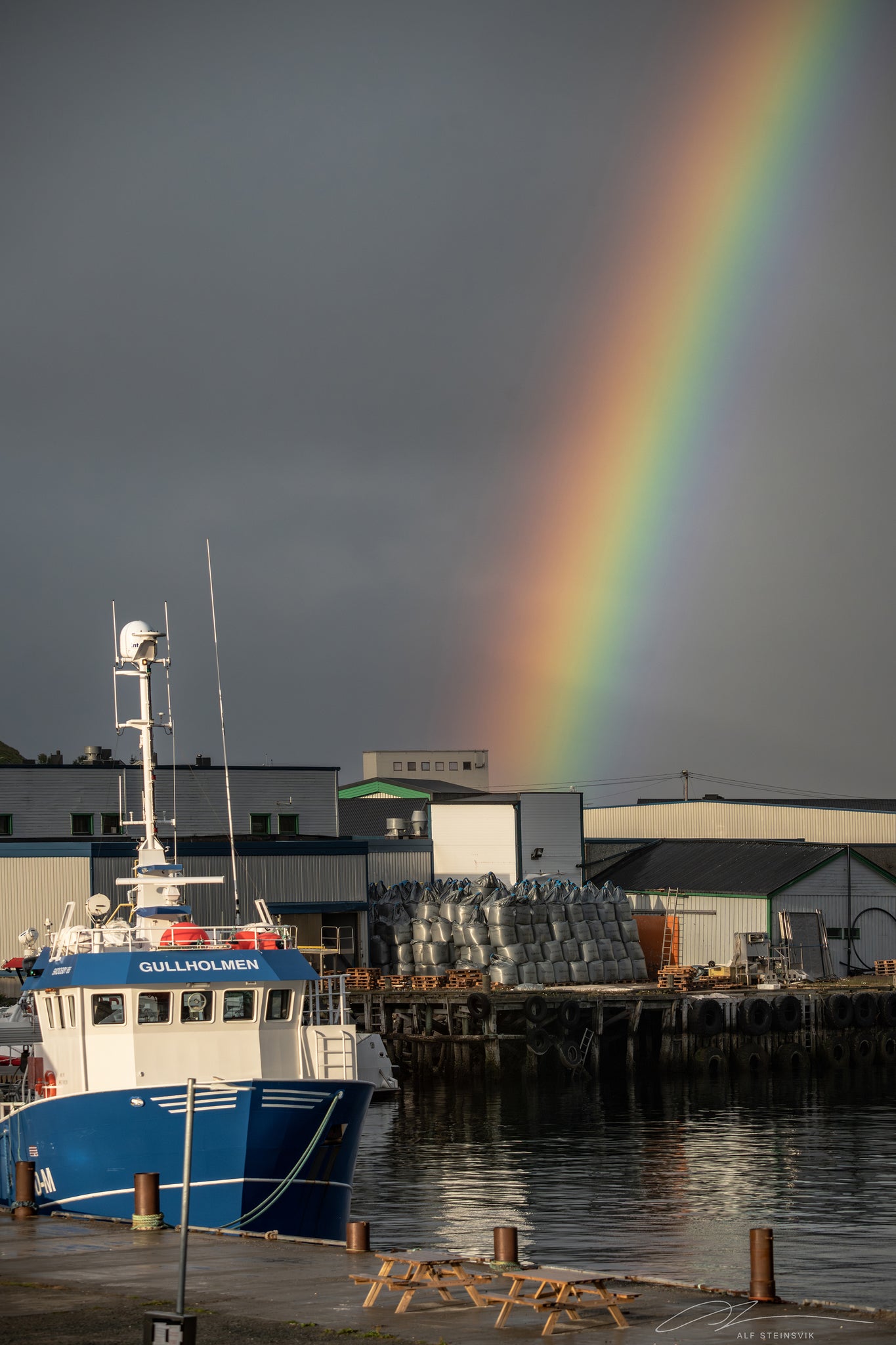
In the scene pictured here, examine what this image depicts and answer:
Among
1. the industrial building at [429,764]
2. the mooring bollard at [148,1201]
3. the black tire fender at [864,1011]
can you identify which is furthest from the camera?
the industrial building at [429,764]

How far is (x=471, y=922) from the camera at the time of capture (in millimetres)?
74625

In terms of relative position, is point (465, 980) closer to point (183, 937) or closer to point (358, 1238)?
point (183, 937)

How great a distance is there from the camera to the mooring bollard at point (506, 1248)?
2023 centimetres

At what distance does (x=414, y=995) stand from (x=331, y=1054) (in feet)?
125

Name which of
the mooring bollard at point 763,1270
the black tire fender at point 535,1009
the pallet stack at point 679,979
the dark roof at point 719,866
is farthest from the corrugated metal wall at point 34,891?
the mooring bollard at point 763,1270

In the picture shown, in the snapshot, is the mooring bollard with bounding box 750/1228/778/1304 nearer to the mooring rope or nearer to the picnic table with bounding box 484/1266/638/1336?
the picnic table with bounding box 484/1266/638/1336

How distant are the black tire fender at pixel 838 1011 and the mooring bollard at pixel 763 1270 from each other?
55.0 m

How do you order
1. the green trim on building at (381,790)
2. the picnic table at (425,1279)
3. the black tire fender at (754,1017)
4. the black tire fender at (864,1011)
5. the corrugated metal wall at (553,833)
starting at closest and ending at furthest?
1. the picnic table at (425,1279)
2. the black tire fender at (754,1017)
3. the black tire fender at (864,1011)
4. the corrugated metal wall at (553,833)
5. the green trim on building at (381,790)

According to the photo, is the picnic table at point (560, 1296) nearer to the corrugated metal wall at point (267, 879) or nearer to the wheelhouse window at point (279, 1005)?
the wheelhouse window at point (279, 1005)

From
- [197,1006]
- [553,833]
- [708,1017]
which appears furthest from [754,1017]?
[197,1006]

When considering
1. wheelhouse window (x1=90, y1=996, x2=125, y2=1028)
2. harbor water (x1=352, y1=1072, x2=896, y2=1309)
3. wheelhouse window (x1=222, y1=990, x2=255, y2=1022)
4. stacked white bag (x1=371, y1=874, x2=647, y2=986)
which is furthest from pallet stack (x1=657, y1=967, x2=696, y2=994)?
wheelhouse window (x1=90, y1=996, x2=125, y2=1028)

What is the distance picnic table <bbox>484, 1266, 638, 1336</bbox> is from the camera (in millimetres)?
17703

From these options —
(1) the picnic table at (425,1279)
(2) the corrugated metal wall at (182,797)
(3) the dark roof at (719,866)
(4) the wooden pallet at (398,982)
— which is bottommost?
(4) the wooden pallet at (398,982)

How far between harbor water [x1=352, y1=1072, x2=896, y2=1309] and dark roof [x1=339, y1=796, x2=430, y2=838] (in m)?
28.4
